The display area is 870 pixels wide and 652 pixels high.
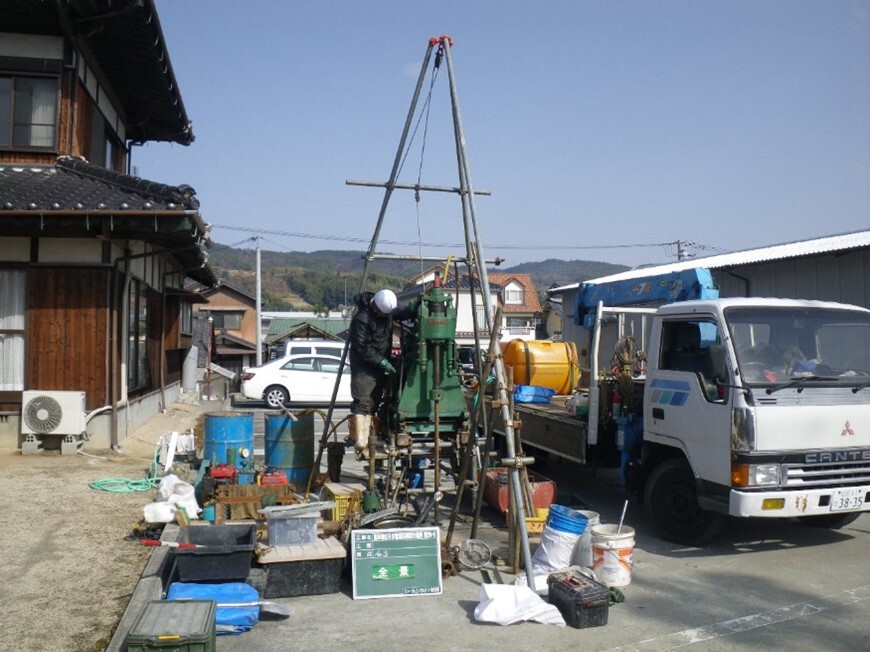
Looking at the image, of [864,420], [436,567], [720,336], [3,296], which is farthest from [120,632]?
[3,296]

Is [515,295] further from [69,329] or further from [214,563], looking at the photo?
[214,563]

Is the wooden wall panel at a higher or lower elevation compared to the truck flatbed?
higher

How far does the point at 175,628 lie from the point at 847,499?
5.31 meters

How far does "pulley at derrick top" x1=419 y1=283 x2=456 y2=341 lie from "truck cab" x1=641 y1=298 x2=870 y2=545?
6.57 ft

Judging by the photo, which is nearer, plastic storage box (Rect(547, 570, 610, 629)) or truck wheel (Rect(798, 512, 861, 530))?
plastic storage box (Rect(547, 570, 610, 629))

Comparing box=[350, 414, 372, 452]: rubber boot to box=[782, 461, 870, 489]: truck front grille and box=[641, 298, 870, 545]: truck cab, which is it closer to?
box=[641, 298, 870, 545]: truck cab

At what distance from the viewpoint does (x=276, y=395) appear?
20812 mm

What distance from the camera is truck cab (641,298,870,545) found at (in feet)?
20.4

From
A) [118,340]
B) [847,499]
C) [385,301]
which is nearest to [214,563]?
[385,301]

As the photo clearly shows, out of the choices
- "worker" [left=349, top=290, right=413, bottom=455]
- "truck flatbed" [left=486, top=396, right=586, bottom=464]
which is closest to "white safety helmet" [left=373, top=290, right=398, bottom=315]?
"worker" [left=349, top=290, right=413, bottom=455]

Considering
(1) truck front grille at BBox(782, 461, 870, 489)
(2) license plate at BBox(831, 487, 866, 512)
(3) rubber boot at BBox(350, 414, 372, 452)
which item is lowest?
(2) license plate at BBox(831, 487, 866, 512)

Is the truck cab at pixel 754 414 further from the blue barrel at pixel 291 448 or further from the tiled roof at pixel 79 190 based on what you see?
the tiled roof at pixel 79 190

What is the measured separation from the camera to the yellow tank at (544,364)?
10445 millimetres

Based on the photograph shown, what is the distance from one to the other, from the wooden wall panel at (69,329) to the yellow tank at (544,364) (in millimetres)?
5535
